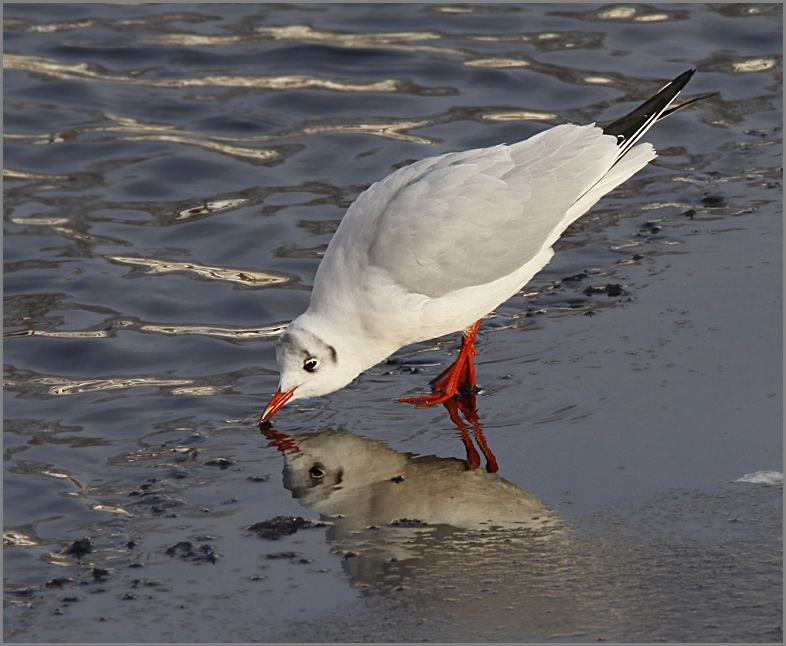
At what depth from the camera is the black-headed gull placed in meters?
5.70

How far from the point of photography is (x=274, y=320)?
7254 mm

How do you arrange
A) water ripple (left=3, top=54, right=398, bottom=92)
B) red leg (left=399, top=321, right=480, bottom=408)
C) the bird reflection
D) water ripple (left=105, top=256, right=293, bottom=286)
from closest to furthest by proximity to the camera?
the bird reflection, red leg (left=399, top=321, right=480, bottom=408), water ripple (left=105, top=256, right=293, bottom=286), water ripple (left=3, top=54, right=398, bottom=92)

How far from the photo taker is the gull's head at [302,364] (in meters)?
5.75

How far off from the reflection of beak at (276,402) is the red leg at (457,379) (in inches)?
26.6

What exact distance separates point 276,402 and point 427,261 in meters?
1.15

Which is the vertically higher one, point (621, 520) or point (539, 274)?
point (539, 274)

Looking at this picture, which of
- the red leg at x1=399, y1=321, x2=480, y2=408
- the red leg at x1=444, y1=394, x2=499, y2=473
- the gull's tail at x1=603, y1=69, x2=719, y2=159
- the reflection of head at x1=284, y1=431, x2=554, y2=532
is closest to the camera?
the reflection of head at x1=284, y1=431, x2=554, y2=532

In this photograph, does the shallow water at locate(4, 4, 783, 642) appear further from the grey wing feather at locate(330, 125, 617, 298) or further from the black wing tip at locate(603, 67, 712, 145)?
the black wing tip at locate(603, 67, 712, 145)

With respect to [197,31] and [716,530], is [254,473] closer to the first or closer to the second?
[716,530]

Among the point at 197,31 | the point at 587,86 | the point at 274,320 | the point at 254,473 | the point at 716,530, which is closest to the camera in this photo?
the point at 716,530

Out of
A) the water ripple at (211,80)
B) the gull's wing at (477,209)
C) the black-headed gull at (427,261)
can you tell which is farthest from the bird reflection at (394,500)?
the water ripple at (211,80)

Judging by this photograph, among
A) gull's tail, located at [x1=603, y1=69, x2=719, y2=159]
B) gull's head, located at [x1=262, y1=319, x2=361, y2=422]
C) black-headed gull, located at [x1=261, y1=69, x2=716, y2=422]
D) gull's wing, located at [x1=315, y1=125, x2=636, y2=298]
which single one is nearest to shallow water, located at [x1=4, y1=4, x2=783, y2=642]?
gull's head, located at [x1=262, y1=319, x2=361, y2=422]

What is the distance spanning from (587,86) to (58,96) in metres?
5.48

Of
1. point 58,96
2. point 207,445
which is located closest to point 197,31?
point 58,96
